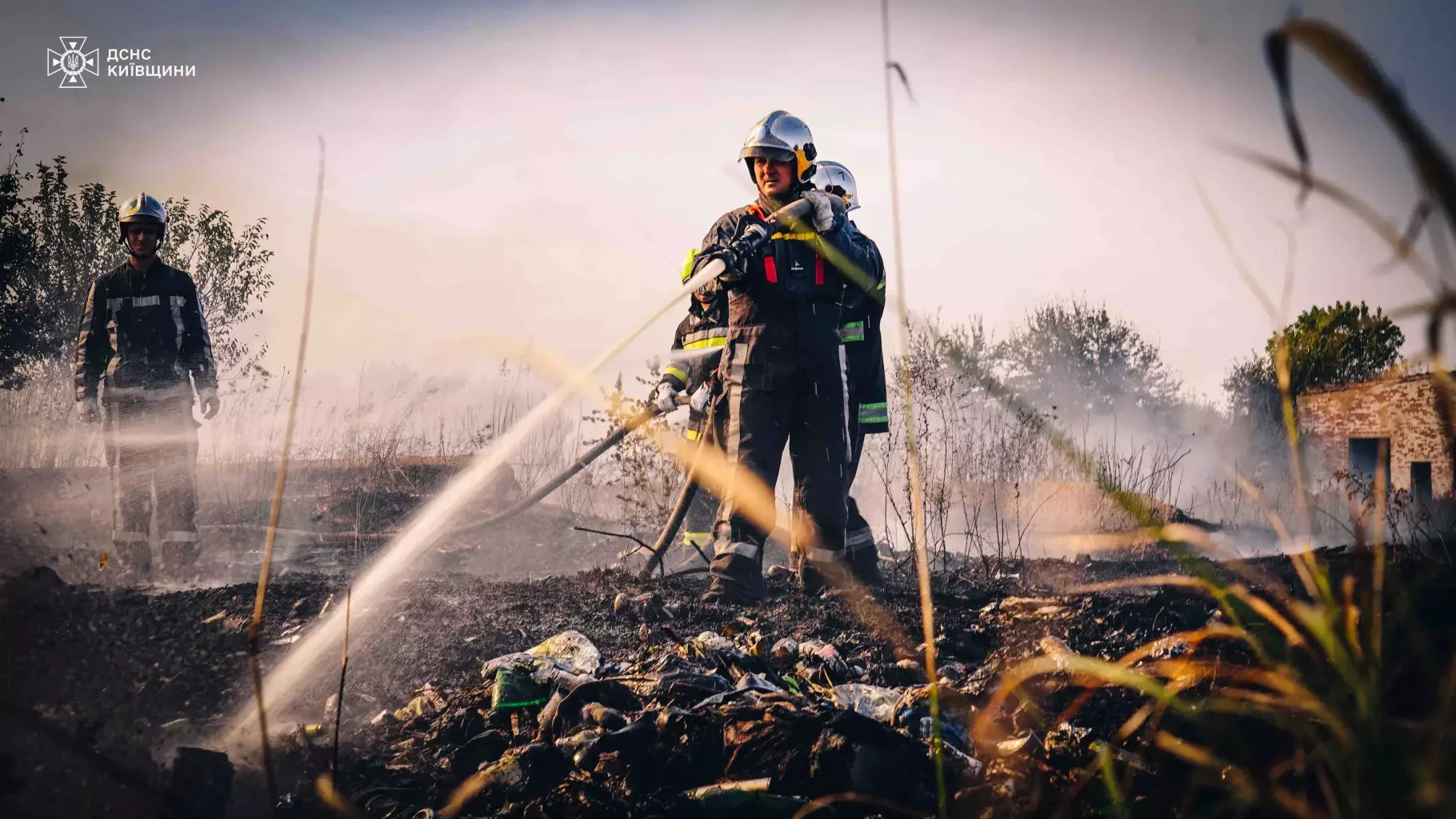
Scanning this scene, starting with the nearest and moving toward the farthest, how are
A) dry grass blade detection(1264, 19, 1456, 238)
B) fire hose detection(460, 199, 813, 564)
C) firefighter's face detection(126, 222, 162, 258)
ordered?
dry grass blade detection(1264, 19, 1456, 238), fire hose detection(460, 199, 813, 564), firefighter's face detection(126, 222, 162, 258)

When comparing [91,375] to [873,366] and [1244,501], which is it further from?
[1244,501]

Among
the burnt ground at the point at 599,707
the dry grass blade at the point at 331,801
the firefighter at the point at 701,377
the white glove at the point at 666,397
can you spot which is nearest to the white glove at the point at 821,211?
the firefighter at the point at 701,377

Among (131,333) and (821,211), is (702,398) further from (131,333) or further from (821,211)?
(131,333)

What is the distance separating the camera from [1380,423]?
1627 cm

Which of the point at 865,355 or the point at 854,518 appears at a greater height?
the point at 865,355

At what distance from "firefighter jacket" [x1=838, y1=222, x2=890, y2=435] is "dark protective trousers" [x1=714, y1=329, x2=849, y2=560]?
304mm

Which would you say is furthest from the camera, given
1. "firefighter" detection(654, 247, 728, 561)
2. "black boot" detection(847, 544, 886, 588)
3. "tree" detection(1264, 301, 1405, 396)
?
"tree" detection(1264, 301, 1405, 396)

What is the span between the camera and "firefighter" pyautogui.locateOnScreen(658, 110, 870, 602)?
491 cm

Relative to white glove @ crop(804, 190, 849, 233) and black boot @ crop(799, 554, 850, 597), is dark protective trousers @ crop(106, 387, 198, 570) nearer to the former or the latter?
black boot @ crop(799, 554, 850, 597)

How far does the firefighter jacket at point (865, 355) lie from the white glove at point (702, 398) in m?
0.91

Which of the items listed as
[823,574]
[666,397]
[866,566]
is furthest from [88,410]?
[866,566]

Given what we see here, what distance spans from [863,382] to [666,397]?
4.11 feet

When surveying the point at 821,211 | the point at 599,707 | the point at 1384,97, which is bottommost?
the point at 599,707

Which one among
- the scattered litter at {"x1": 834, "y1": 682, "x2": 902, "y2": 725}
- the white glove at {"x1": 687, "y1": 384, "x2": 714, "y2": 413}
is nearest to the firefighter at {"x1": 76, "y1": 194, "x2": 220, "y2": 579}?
the white glove at {"x1": 687, "y1": 384, "x2": 714, "y2": 413}
